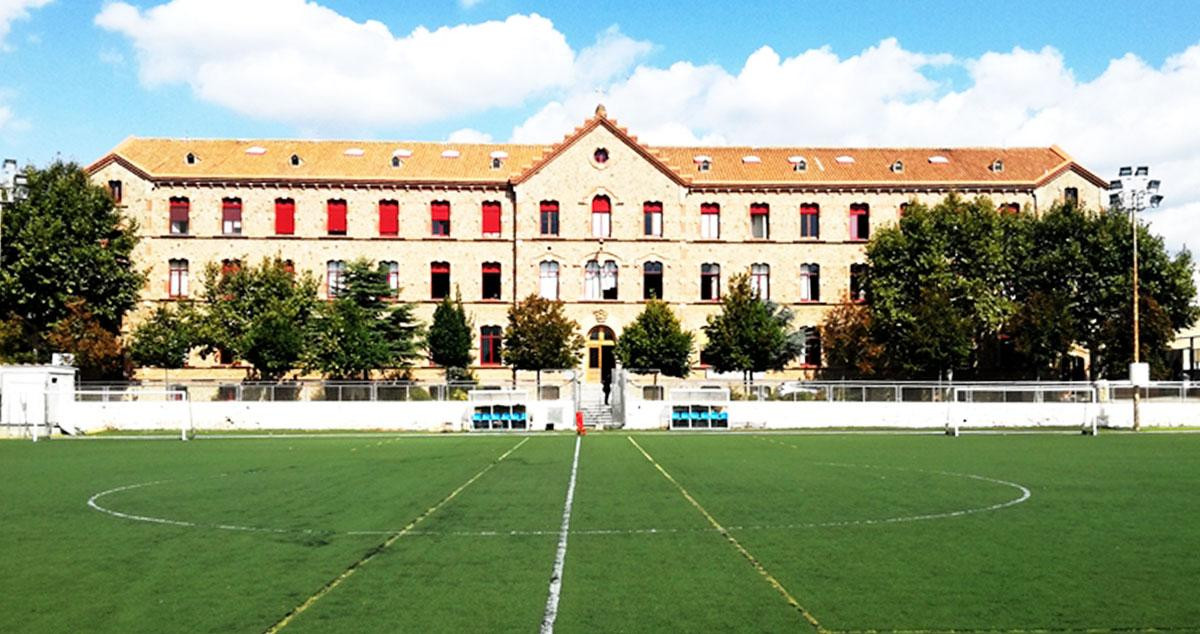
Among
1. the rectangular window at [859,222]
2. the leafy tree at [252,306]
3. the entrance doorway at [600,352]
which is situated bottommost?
the entrance doorway at [600,352]

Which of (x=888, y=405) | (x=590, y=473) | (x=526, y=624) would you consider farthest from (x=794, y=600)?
(x=888, y=405)

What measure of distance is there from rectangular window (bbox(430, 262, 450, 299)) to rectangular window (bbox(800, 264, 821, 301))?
23301mm

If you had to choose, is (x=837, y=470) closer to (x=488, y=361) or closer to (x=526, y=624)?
(x=526, y=624)

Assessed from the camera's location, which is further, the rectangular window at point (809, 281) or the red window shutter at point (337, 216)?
the rectangular window at point (809, 281)

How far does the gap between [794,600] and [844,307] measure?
57899mm

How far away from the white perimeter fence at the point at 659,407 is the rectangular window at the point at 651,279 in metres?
20.3

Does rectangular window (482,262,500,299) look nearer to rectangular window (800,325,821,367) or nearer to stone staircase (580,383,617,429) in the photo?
stone staircase (580,383,617,429)

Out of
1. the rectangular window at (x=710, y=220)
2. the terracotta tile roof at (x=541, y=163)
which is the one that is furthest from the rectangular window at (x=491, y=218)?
the rectangular window at (x=710, y=220)

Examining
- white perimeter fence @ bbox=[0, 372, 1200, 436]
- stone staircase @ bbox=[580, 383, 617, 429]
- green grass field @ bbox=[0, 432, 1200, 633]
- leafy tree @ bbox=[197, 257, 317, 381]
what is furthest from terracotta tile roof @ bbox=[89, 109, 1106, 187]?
green grass field @ bbox=[0, 432, 1200, 633]

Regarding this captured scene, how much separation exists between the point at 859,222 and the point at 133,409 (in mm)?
46011

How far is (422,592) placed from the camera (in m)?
11.1

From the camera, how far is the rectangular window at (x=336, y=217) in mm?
69438

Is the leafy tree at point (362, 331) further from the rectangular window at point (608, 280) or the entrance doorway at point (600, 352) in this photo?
the rectangular window at point (608, 280)

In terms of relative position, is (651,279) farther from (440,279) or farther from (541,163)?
(440,279)
